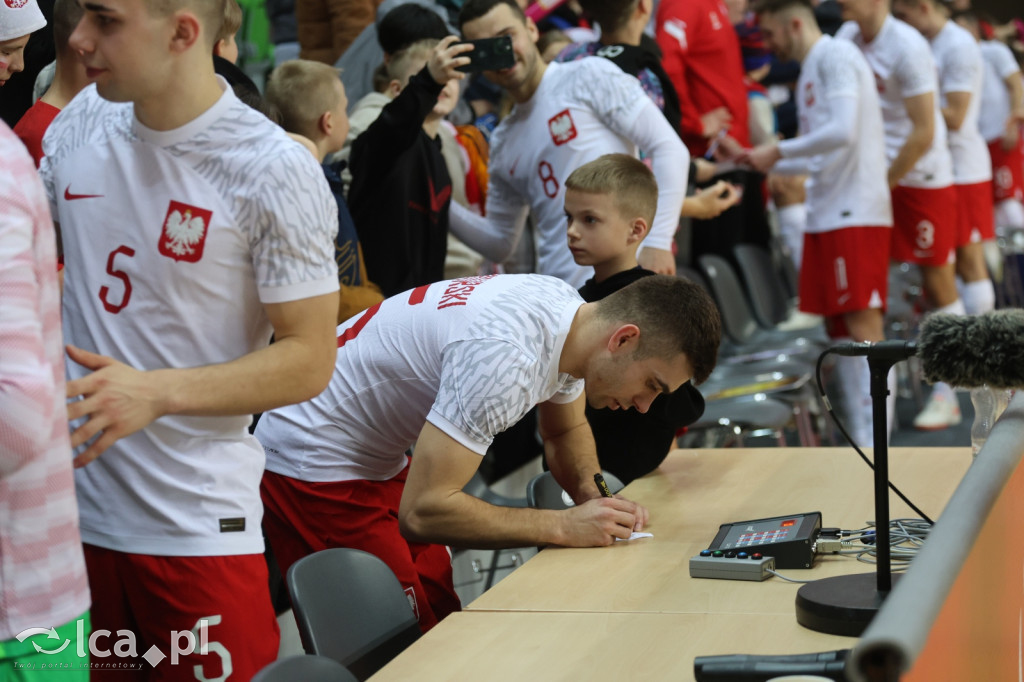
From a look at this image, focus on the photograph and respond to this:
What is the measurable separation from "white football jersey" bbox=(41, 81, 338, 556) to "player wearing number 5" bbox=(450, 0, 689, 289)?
6.15 ft

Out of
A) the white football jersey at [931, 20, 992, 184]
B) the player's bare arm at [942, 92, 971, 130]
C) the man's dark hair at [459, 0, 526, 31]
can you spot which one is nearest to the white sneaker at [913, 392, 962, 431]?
the white football jersey at [931, 20, 992, 184]

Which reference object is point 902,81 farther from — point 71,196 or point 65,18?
point 71,196

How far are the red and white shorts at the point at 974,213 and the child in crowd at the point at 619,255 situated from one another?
3.52 m

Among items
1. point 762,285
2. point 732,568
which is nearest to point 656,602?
point 732,568

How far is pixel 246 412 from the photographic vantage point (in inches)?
60.1

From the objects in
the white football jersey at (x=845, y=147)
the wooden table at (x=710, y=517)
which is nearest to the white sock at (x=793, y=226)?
the white football jersey at (x=845, y=147)

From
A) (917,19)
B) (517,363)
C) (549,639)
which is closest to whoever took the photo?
(549,639)

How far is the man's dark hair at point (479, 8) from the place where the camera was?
335 centimetres

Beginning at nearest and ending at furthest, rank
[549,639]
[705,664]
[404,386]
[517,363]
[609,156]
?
[705,664], [549,639], [517,363], [404,386], [609,156]

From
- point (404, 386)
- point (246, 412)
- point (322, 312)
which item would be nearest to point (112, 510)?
point (246, 412)

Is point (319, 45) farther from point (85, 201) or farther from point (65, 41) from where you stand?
point (85, 201)

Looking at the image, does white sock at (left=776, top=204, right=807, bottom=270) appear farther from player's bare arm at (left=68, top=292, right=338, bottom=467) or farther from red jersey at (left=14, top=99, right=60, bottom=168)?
player's bare arm at (left=68, top=292, right=338, bottom=467)

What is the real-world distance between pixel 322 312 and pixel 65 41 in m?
1.23

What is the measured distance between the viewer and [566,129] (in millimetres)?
3412
